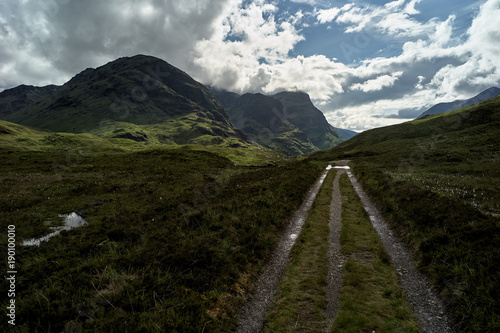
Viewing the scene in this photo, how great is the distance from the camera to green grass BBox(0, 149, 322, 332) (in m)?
8.58

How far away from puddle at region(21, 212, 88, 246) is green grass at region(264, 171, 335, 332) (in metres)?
17.5

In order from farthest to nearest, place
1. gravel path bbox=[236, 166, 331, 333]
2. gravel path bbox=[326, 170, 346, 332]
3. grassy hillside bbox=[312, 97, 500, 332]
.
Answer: gravel path bbox=[326, 170, 346, 332]
gravel path bbox=[236, 166, 331, 333]
grassy hillside bbox=[312, 97, 500, 332]

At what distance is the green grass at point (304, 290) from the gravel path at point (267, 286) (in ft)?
1.15

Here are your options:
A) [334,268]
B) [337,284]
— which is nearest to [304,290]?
[337,284]

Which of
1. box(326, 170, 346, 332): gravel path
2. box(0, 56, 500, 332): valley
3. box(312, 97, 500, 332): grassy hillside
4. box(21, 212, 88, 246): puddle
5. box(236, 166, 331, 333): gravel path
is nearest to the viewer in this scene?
box(312, 97, 500, 332): grassy hillside

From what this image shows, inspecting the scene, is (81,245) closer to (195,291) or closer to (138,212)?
(138,212)

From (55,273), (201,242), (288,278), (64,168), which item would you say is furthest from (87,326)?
(64,168)

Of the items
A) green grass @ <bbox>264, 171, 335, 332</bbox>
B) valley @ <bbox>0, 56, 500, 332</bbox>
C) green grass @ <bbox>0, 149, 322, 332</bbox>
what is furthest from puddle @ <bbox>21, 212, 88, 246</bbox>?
green grass @ <bbox>264, 171, 335, 332</bbox>

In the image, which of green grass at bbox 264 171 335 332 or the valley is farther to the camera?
green grass at bbox 264 171 335 332

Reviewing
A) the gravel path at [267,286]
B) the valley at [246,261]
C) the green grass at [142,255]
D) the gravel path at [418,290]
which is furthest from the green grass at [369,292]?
the green grass at [142,255]

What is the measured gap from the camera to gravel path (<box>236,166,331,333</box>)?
913 centimetres

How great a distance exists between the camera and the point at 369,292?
10180 millimetres

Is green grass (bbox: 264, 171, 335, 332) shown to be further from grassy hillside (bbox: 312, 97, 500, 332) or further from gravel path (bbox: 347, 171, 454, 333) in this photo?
grassy hillside (bbox: 312, 97, 500, 332)

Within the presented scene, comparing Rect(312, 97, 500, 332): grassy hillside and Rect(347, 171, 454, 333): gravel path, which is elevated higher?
Rect(312, 97, 500, 332): grassy hillside
